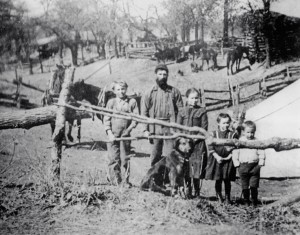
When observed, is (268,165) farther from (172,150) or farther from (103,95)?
(103,95)

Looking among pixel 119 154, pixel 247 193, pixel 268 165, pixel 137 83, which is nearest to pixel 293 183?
pixel 268 165

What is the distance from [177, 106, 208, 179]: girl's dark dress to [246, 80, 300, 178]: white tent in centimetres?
219

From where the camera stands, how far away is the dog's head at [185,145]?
163 inches

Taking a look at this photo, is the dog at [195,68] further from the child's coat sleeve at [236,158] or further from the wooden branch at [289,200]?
the wooden branch at [289,200]

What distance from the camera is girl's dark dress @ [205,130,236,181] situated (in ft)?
13.5

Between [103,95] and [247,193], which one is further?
[103,95]

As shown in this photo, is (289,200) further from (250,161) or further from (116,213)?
(116,213)

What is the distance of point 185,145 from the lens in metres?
4.15

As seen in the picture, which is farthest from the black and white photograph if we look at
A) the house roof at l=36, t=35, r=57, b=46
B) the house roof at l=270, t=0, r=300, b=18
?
the house roof at l=36, t=35, r=57, b=46

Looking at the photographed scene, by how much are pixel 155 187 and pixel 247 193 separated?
1.22 metres

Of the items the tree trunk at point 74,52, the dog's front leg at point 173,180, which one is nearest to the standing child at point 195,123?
the dog's front leg at point 173,180

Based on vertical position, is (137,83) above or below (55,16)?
below

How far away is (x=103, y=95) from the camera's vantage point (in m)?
7.89

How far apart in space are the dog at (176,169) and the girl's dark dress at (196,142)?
0.25 ft
